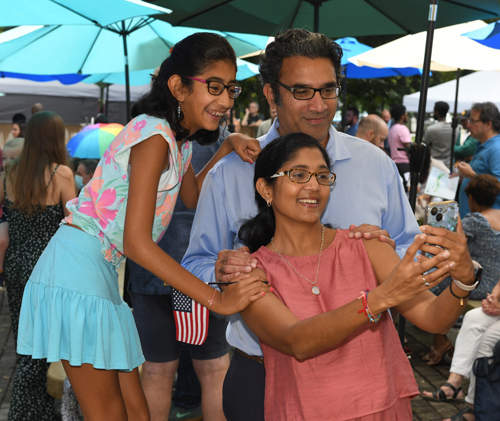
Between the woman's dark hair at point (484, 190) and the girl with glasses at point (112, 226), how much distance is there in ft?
11.2

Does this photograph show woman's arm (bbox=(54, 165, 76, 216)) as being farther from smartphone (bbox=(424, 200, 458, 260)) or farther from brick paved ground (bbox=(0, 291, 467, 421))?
smartphone (bbox=(424, 200, 458, 260))

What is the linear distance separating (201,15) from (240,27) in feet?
1.23

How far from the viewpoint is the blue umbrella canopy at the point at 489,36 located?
575 cm

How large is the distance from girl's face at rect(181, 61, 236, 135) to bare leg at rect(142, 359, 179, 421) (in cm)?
181

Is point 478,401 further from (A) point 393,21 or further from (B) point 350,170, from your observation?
(A) point 393,21

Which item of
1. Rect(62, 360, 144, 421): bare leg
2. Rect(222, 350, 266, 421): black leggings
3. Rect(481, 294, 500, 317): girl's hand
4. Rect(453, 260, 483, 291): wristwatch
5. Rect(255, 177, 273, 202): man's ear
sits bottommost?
Rect(481, 294, 500, 317): girl's hand

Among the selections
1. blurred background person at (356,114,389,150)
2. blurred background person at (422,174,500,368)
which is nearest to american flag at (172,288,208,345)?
blurred background person at (422,174,500,368)

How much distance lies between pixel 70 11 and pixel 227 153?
3201 millimetres

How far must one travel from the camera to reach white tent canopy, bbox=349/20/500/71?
Answer: 7.25m

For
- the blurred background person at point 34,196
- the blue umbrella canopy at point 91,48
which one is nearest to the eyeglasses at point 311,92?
the blurred background person at point 34,196

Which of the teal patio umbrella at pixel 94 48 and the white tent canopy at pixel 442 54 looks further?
the white tent canopy at pixel 442 54

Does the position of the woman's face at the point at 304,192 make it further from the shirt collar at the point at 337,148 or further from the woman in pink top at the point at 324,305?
the shirt collar at the point at 337,148

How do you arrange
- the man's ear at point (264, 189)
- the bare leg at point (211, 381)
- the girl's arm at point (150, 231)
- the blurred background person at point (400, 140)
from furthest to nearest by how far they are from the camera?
the blurred background person at point (400, 140)
the bare leg at point (211, 381)
the man's ear at point (264, 189)
the girl's arm at point (150, 231)

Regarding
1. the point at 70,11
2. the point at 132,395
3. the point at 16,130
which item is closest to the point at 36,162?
the point at 70,11
